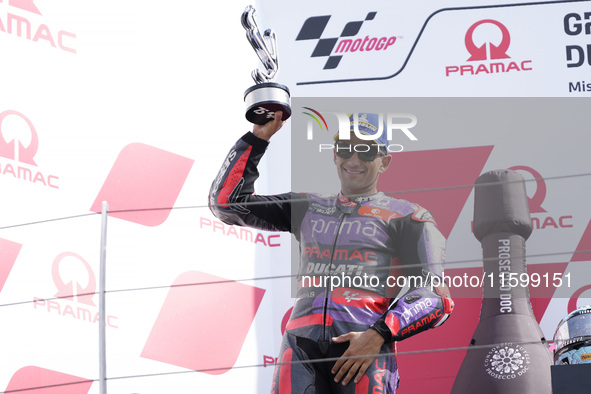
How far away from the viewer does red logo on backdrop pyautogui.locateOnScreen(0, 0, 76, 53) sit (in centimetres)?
287

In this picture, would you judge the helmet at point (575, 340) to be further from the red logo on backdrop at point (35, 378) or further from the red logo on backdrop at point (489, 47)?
the red logo on backdrop at point (35, 378)

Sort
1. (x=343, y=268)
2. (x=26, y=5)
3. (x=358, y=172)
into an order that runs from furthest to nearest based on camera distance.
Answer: (x=26, y=5), (x=358, y=172), (x=343, y=268)

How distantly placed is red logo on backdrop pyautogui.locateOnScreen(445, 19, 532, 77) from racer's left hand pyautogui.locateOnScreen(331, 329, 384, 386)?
1.56m

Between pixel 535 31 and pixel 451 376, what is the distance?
128 centimetres

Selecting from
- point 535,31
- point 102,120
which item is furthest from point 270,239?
point 535,31

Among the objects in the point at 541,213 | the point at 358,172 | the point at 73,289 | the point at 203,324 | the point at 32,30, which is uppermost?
the point at 32,30

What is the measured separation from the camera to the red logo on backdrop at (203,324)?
2.30 m

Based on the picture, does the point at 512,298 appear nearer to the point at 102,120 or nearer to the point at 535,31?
the point at 535,31

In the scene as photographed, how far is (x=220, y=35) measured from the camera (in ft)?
10.6

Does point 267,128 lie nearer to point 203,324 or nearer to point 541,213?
point 203,324

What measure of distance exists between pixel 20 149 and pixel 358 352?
1.56 metres

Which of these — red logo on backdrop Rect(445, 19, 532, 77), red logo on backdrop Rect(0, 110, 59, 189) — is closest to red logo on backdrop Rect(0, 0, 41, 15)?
red logo on backdrop Rect(0, 110, 59, 189)

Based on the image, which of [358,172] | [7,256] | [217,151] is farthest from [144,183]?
[358,172]

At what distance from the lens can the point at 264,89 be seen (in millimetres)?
1811
